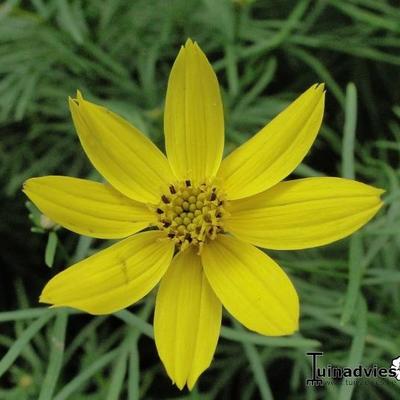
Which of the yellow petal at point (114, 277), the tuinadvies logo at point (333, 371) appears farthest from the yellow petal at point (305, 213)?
the tuinadvies logo at point (333, 371)

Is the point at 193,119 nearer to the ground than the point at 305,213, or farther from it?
farther from it

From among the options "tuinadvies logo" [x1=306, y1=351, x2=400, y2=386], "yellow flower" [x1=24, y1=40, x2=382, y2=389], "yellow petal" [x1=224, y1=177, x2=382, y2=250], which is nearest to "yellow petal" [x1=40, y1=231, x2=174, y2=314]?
"yellow flower" [x1=24, y1=40, x2=382, y2=389]

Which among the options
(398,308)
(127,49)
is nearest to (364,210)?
(398,308)

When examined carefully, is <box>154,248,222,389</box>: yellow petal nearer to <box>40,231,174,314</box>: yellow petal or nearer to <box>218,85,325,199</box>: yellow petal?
<box>40,231,174,314</box>: yellow petal

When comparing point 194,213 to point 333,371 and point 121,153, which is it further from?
Answer: point 333,371

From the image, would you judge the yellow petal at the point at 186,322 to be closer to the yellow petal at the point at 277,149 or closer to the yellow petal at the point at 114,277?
the yellow petal at the point at 114,277

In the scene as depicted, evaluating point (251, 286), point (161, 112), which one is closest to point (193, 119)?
point (251, 286)
